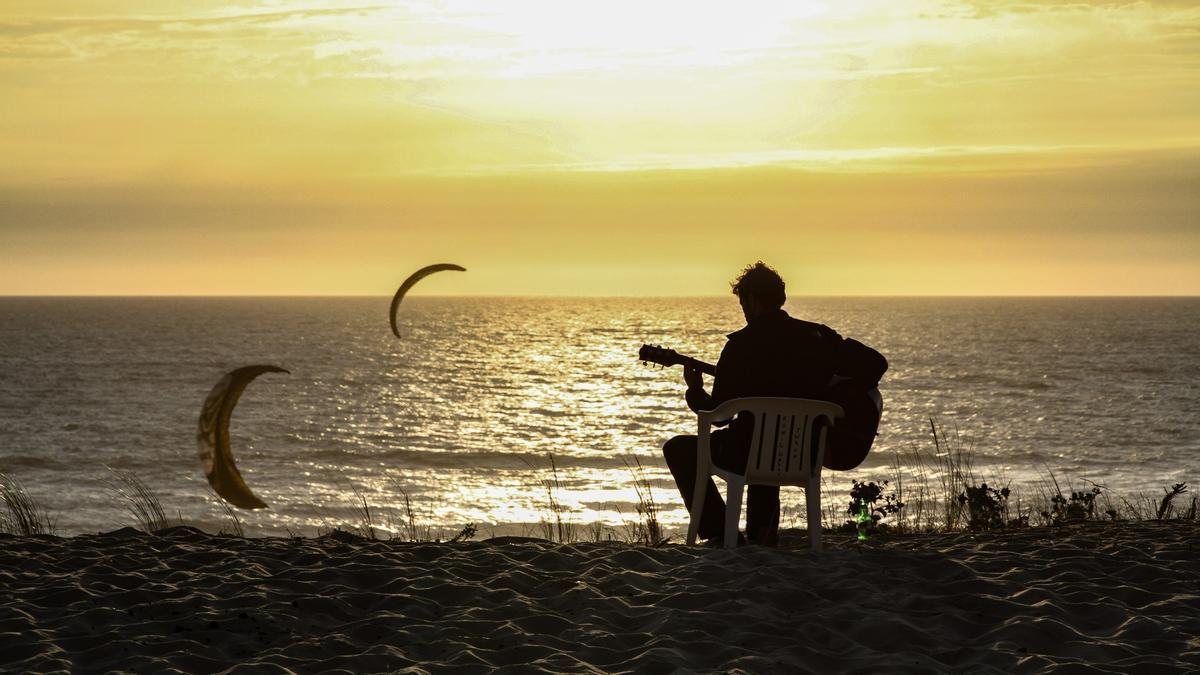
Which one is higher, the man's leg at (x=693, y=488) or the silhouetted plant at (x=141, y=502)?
the man's leg at (x=693, y=488)

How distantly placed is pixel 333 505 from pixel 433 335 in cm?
7840

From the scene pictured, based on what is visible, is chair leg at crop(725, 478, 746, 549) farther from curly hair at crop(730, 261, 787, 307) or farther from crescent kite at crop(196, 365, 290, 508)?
crescent kite at crop(196, 365, 290, 508)

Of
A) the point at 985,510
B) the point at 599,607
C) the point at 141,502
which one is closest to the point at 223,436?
the point at 599,607

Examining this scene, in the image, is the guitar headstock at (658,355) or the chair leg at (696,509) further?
the guitar headstock at (658,355)

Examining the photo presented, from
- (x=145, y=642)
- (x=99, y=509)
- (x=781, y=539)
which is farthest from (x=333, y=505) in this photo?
(x=145, y=642)

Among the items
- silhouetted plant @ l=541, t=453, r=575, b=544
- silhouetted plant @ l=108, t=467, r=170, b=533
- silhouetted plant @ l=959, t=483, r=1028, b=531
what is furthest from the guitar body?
silhouetted plant @ l=108, t=467, r=170, b=533

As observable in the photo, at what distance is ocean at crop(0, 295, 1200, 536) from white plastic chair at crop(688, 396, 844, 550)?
5.34m

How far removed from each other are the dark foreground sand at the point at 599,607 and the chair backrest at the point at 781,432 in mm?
504

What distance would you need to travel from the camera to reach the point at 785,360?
702cm

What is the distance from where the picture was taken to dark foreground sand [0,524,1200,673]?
4.92 m

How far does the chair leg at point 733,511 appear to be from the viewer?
6816mm

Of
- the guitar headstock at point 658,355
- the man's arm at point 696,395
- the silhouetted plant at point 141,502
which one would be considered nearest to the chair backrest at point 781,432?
the man's arm at point 696,395

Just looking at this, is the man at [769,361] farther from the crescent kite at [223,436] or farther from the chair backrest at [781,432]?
the crescent kite at [223,436]

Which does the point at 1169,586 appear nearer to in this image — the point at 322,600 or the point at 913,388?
the point at 322,600
